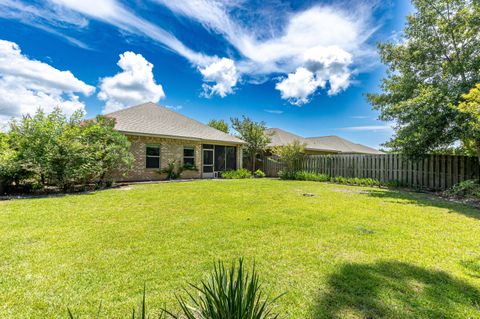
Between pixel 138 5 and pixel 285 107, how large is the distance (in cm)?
1807

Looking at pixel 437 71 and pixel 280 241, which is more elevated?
pixel 437 71

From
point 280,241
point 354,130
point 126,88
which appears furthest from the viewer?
point 354,130

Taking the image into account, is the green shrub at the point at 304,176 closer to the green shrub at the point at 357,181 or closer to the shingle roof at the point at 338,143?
the green shrub at the point at 357,181

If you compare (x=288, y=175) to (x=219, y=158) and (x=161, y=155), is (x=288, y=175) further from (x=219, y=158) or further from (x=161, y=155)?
(x=161, y=155)

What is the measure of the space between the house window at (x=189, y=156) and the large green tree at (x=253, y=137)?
17.8 ft

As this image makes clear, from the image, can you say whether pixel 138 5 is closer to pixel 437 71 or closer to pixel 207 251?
pixel 207 251

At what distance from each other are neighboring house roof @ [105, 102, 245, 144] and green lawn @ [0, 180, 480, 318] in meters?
8.32

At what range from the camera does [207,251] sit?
3.54 metres

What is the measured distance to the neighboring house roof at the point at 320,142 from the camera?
2248cm

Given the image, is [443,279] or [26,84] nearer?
[443,279]

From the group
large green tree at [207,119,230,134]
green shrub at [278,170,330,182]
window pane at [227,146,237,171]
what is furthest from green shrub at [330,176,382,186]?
large green tree at [207,119,230,134]

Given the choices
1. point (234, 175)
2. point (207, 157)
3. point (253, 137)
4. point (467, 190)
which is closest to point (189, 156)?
point (207, 157)

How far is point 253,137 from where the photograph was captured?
1956cm

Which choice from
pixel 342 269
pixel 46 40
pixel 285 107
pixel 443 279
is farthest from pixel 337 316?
pixel 285 107
